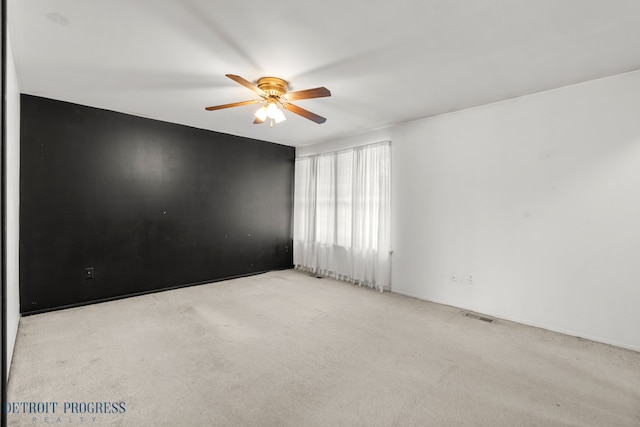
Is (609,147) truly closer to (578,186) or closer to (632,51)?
(578,186)

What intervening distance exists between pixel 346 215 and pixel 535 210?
269cm

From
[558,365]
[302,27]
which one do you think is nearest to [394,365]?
[558,365]

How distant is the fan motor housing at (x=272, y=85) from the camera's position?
289cm

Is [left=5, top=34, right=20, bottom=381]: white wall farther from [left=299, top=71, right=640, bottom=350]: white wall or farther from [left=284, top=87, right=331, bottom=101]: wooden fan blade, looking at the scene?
[left=299, top=71, right=640, bottom=350]: white wall

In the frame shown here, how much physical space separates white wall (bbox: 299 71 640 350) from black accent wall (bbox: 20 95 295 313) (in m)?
2.83

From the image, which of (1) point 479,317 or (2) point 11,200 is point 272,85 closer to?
(2) point 11,200

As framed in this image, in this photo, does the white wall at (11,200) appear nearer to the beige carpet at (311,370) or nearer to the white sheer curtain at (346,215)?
the beige carpet at (311,370)

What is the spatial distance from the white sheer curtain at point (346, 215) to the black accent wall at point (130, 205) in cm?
66

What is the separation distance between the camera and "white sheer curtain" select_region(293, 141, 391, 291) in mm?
4629

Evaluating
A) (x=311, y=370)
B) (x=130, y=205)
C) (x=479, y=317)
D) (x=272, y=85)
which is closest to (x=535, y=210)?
(x=479, y=317)

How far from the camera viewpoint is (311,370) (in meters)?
2.35

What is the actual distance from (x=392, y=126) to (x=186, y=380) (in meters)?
4.06

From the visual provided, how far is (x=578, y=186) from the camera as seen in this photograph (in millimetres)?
3033

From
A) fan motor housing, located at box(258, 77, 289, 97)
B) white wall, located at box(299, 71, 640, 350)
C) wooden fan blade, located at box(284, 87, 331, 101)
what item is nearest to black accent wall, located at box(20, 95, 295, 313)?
fan motor housing, located at box(258, 77, 289, 97)
